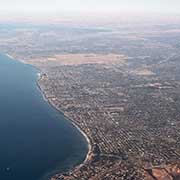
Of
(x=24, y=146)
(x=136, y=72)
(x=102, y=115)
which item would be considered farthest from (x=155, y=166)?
(x=136, y=72)

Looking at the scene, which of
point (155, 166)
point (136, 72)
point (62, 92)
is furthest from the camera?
point (136, 72)

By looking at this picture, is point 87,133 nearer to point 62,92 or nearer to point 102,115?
point 102,115

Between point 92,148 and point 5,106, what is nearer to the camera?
point 92,148

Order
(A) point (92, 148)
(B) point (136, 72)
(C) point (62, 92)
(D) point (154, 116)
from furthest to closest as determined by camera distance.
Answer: (B) point (136, 72)
(C) point (62, 92)
(D) point (154, 116)
(A) point (92, 148)

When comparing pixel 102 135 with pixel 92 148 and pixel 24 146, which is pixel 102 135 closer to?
pixel 92 148

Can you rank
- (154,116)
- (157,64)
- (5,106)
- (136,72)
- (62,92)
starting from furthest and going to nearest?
(157,64), (136,72), (62,92), (5,106), (154,116)

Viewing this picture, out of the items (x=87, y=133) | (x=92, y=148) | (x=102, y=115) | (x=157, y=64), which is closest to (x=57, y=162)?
(x=92, y=148)
